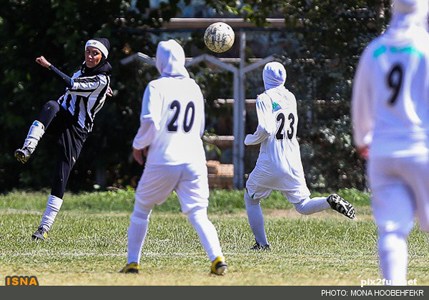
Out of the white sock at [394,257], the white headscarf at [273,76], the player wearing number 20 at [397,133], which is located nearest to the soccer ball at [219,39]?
the white headscarf at [273,76]

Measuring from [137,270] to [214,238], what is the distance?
0.75 meters

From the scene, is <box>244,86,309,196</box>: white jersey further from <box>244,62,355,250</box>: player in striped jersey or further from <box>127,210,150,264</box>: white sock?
<box>127,210,150,264</box>: white sock

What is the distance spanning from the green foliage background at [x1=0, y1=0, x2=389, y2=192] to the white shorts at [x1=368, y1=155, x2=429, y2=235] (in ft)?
44.1

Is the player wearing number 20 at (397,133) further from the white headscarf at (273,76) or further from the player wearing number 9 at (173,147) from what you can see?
the white headscarf at (273,76)

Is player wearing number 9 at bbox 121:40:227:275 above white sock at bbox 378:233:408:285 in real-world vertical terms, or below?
above

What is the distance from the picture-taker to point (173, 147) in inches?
381

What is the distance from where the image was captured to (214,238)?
32.3ft

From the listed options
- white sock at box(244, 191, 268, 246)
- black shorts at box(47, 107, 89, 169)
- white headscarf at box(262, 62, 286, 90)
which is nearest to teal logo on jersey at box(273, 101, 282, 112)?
white headscarf at box(262, 62, 286, 90)

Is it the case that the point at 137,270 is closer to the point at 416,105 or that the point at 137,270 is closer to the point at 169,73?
the point at 169,73

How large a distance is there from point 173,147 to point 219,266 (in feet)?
3.47

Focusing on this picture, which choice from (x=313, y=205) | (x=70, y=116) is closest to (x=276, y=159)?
(x=313, y=205)

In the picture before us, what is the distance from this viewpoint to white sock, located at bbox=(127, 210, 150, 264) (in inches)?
392

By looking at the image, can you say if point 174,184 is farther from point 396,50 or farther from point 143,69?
point 143,69
